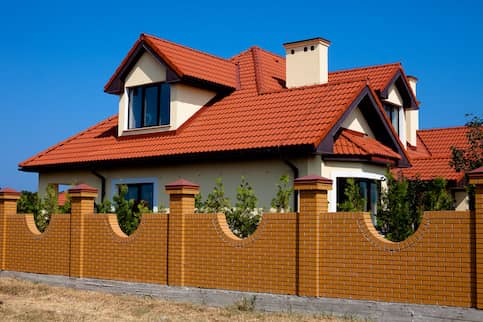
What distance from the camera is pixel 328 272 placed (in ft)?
36.1

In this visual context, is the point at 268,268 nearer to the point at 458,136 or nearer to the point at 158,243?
the point at 158,243

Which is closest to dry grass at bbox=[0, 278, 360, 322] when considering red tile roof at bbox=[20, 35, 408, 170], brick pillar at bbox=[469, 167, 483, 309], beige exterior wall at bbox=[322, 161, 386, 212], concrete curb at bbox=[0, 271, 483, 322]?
concrete curb at bbox=[0, 271, 483, 322]

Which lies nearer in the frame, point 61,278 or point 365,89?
point 61,278

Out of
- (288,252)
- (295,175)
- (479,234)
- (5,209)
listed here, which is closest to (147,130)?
(5,209)

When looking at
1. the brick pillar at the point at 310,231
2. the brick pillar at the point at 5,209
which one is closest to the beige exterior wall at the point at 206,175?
the brick pillar at the point at 5,209

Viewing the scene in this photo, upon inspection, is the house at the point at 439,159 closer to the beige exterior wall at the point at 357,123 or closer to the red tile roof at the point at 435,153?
the red tile roof at the point at 435,153

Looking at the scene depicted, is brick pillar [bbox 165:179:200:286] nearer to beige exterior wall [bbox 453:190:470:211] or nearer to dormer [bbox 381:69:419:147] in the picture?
dormer [bbox 381:69:419:147]

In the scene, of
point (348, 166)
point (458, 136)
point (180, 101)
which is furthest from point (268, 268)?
point (458, 136)

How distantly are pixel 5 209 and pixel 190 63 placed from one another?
6.42 m

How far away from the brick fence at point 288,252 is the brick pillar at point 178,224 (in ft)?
0.06

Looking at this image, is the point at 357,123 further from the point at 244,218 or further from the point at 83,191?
the point at 83,191

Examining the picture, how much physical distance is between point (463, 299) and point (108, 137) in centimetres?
1325

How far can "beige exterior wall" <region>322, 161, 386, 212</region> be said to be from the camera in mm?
15125

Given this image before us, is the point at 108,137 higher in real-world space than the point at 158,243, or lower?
higher
